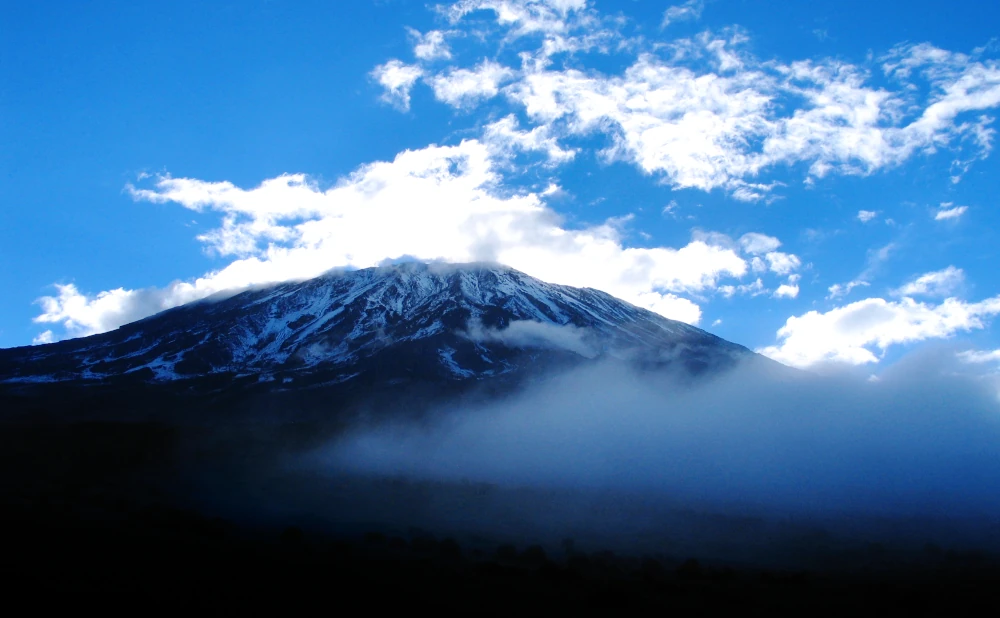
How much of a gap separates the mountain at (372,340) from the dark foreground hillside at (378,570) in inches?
2430

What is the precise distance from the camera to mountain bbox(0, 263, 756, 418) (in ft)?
323

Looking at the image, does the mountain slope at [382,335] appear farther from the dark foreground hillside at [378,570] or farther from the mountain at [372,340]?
the dark foreground hillside at [378,570]

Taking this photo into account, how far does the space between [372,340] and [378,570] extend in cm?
8963

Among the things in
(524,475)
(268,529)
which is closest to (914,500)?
(524,475)

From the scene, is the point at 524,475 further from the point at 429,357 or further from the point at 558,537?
the point at 429,357

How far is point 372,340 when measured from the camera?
115 m

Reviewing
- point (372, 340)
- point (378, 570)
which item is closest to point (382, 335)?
point (372, 340)

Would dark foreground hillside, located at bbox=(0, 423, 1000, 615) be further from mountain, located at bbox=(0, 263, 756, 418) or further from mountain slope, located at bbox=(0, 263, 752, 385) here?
mountain slope, located at bbox=(0, 263, 752, 385)

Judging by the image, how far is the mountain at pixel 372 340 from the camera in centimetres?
9844

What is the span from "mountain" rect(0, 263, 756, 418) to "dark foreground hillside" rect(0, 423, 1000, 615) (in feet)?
202

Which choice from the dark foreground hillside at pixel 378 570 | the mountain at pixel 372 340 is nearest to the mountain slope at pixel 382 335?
the mountain at pixel 372 340

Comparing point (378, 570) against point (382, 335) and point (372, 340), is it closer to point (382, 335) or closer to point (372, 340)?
point (372, 340)

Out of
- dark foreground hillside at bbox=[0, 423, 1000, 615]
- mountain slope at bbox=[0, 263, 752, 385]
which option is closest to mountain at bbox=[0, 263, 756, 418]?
mountain slope at bbox=[0, 263, 752, 385]

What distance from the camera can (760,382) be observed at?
113 meters
